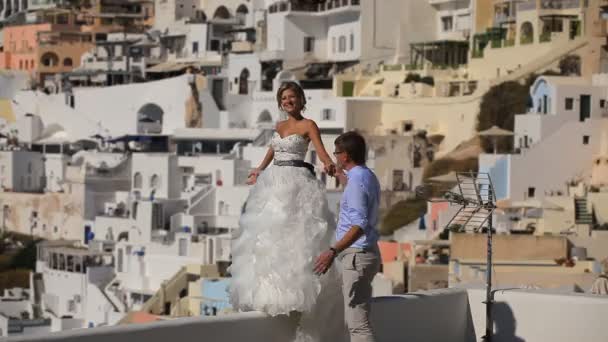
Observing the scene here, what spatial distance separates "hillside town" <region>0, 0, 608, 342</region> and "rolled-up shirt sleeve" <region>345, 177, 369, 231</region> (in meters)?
14.8

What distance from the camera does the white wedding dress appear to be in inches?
325

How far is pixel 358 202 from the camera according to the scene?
8.18 m

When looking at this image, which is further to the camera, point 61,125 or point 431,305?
point 61,125

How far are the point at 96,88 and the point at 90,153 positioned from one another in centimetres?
521

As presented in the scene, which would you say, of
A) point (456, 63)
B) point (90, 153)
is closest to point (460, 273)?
point (456, 63)

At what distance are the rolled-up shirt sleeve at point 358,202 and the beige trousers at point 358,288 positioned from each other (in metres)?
0.14

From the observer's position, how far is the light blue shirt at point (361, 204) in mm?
8172

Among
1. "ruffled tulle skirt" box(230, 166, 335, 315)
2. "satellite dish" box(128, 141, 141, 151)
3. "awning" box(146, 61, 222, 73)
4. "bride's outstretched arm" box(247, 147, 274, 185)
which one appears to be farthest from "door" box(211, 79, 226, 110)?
"ruffled tulle skirt" box(230, 166, 335, 315)

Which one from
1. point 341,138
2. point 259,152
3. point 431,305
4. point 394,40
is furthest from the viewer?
point 394,40

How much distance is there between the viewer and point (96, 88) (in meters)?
55.1

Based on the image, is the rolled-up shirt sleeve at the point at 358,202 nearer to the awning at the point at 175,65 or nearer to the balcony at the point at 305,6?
the balcony at the point at 305,6

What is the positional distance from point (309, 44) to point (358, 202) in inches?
1587

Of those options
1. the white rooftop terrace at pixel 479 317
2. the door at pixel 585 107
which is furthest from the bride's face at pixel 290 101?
the door at pixel 585 107

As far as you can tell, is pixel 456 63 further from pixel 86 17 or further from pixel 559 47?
pixel 86 17
